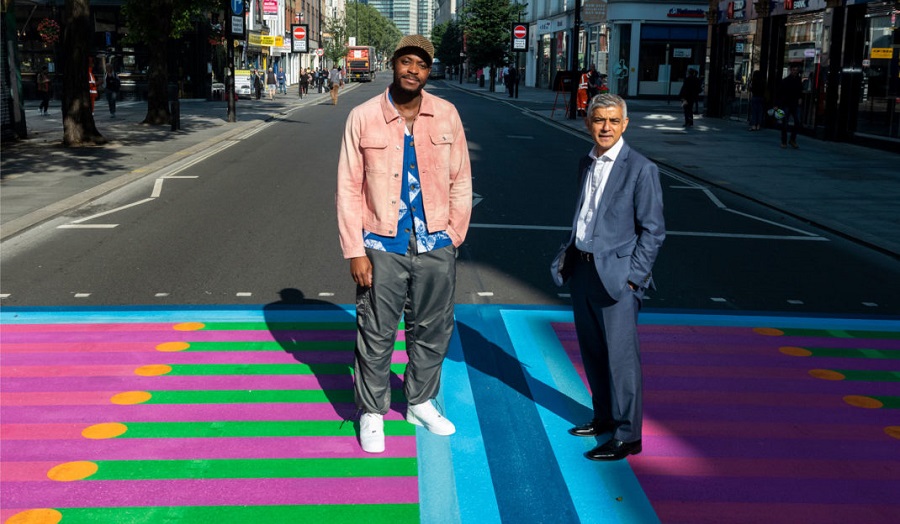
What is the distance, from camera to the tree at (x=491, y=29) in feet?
Answer: 191

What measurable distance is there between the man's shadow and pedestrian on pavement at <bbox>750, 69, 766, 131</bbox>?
869 inches

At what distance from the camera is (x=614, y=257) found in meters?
4.12

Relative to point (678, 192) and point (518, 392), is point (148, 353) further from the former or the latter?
point (678, 192)

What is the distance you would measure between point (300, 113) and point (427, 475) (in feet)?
102

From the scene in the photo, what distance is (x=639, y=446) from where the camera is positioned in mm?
4371

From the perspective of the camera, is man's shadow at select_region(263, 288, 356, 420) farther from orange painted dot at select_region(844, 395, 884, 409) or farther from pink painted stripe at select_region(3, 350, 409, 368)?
orange painted dot at select_region(844, 395, 884, 409)

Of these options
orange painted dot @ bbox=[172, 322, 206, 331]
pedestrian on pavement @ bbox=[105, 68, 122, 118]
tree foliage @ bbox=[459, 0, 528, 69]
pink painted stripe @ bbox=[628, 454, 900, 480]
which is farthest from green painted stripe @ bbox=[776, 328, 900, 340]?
tree foliage @ bbox=[459, 0, 528, 69]

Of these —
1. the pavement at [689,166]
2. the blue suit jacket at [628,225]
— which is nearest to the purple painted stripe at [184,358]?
the blue suit jacket at [628,225]

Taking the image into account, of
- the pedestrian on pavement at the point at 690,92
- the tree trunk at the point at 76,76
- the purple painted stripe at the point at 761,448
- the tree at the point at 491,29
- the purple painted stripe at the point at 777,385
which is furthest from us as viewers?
the tree at the point at 491,29

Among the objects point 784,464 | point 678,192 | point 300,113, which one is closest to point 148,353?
point 784,464

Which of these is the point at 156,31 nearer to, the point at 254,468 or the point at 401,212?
the point at 401,212

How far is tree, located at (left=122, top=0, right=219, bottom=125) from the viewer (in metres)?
24.7

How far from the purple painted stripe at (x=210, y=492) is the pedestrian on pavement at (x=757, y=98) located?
81.6ft

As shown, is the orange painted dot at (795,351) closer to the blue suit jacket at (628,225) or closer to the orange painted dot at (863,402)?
the orange painted dot at (863,402)
